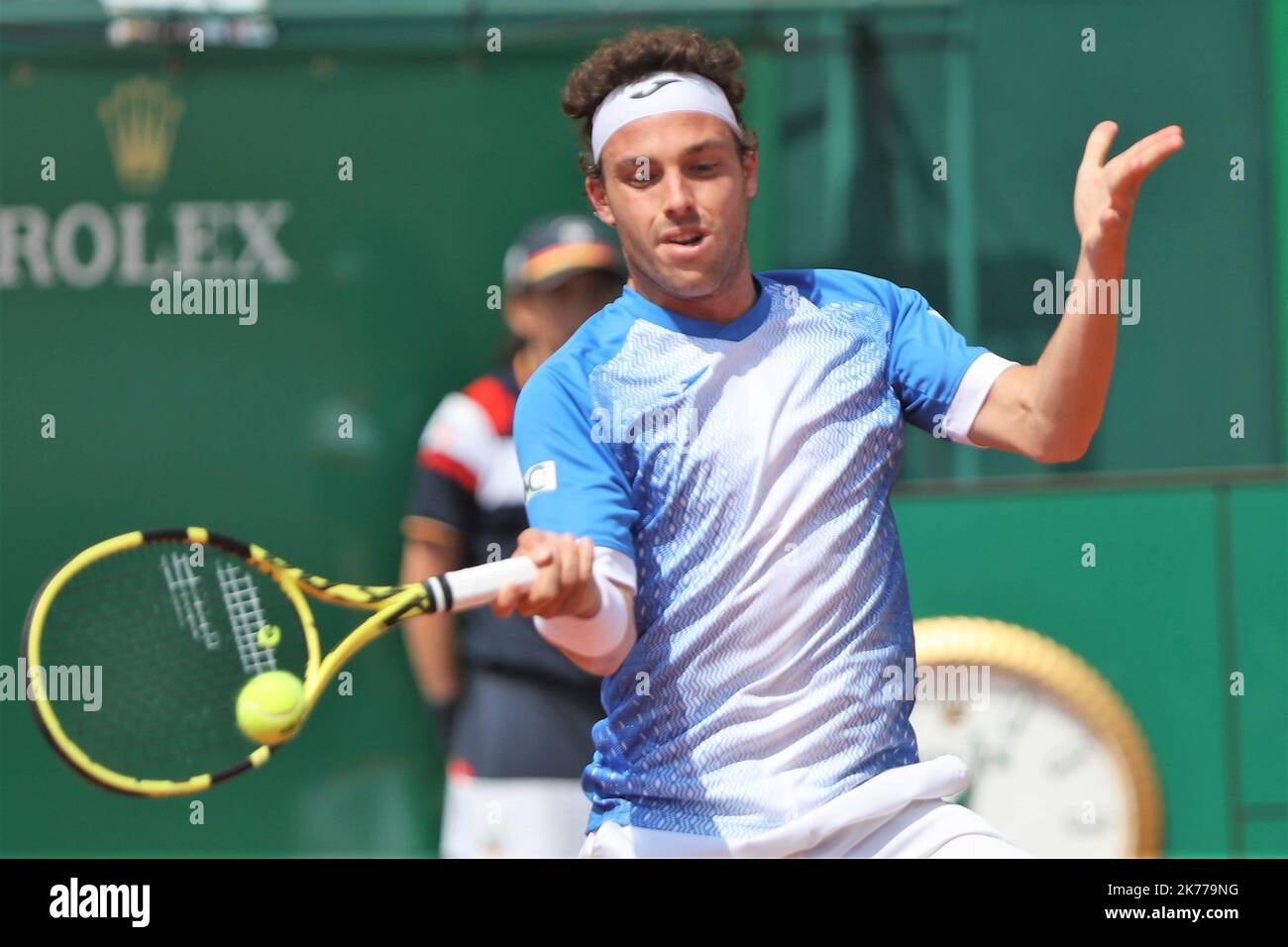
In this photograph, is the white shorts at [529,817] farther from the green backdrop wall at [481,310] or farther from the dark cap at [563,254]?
the dark cap at [563,254]

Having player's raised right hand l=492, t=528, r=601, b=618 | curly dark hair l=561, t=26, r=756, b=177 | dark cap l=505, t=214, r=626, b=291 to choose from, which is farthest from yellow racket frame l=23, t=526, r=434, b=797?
dark cap l=505, t=214, r=626, b=291

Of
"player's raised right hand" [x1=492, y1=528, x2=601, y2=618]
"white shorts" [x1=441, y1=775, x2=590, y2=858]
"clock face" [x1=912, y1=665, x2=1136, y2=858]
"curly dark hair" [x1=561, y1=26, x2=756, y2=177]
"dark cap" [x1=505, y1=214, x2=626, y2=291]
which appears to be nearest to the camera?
"player's raised right hand" [x1=492, y1=528, x2=601, y2=618]

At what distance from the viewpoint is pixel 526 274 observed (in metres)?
4.11

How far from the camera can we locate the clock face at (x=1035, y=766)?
172 inches

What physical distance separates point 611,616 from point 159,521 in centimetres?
278

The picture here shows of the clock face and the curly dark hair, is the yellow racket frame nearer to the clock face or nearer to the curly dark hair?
the curly dark hair

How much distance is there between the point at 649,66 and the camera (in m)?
2.60

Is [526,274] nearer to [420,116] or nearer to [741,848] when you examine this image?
[420,116]

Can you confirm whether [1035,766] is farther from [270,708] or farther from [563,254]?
[270,708]

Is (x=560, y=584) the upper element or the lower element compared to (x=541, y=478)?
lower

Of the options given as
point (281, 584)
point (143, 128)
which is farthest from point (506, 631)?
point (143, 128)

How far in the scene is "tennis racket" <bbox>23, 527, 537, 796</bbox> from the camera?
249cm

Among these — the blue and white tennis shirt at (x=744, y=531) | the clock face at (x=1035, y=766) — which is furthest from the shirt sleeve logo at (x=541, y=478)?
the clock face at (x=1035, y=766)

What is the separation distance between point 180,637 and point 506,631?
0.66m
